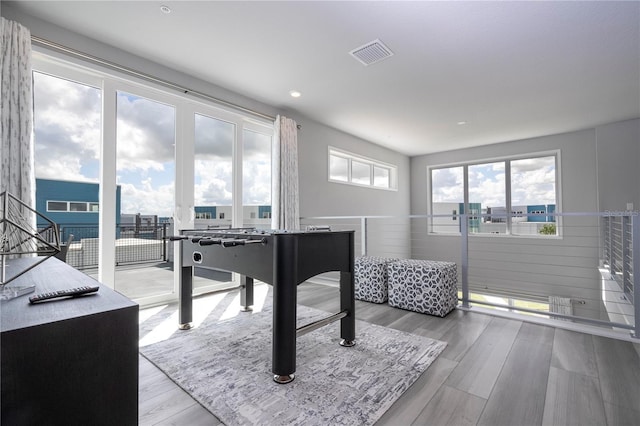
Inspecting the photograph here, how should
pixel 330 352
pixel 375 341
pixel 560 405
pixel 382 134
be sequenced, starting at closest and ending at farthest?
pixel 560 405
pixel 330 352
pixel 375 341
pixel 382 134

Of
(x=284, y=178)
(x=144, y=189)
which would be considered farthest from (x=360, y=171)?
(x=144, y=189)

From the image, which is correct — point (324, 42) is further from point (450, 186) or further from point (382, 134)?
point (450, 186)

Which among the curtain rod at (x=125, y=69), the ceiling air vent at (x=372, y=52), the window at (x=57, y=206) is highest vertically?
the ceiling air vent at (x=372, y=52)

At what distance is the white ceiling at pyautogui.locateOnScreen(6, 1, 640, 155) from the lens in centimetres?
217

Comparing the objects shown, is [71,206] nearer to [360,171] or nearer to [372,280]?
[372,280]

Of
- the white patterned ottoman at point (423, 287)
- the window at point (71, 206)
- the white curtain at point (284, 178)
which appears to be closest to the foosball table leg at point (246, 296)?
the white curtain at point (284, 178)

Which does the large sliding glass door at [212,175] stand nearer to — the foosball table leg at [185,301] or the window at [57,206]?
the foosball table leg at [185,301]

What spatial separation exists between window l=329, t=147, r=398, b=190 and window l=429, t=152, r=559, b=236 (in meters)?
1.13

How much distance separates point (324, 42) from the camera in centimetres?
255

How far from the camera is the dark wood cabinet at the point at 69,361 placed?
58 centimetres

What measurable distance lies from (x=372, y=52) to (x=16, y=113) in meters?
2.75

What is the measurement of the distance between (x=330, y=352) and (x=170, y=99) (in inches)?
113

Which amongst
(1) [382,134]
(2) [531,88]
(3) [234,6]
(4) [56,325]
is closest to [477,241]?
(1) [382,134]

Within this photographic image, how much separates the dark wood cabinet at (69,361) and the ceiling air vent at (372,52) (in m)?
2.63
